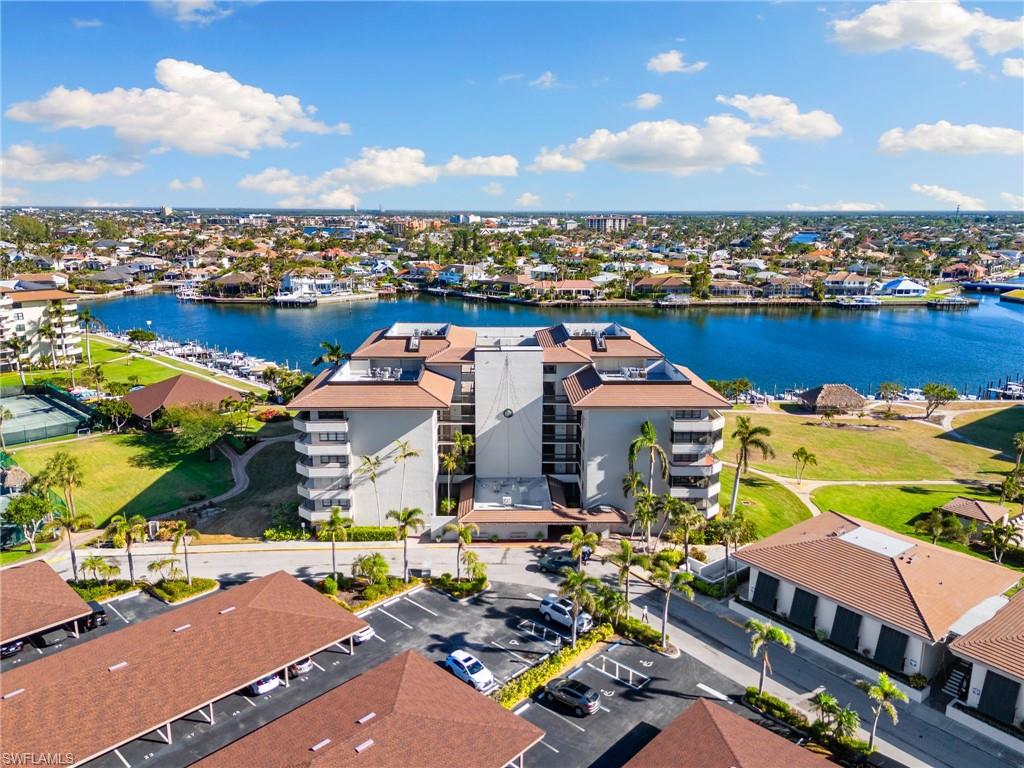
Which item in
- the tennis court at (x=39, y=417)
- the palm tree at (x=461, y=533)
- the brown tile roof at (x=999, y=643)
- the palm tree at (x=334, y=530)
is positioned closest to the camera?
the brown tile roof at (x=999, y=643)

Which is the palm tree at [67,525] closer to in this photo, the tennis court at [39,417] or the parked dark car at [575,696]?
the tennis court at [39,417]

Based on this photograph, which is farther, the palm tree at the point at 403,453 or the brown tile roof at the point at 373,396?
the palm tree at the point at 403,453

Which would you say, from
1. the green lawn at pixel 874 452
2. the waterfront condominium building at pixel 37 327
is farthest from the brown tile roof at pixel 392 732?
the waterfront condominium building at pixel 37 327

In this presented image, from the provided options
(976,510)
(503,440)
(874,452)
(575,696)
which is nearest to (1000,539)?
(976,510)

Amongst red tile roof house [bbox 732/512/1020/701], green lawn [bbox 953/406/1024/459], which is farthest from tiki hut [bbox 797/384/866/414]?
red tile roof house [bbox 732/512/1020/701]

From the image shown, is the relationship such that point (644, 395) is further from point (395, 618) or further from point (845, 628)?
point (395, 618)

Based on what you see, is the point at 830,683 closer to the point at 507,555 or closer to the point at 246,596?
the point at 507,555

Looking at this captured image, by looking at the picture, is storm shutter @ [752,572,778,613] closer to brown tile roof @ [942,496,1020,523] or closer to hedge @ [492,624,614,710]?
hedge @ [492,624,614,710]
